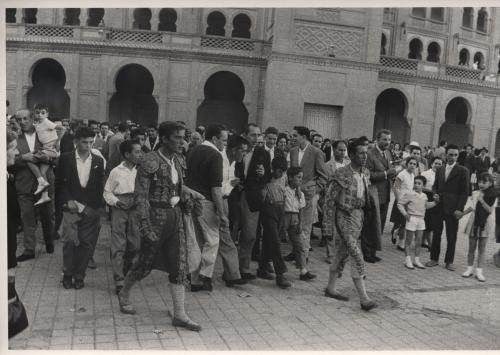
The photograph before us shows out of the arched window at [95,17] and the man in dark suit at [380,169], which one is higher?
the arched window at [95,17]

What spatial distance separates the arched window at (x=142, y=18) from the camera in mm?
24500

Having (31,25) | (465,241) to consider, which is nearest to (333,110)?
(465,241)

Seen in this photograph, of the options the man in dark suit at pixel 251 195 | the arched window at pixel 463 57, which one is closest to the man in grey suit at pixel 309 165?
the man in dark suit at pixel 251 195

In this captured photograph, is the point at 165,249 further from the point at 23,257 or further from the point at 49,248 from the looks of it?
the point at 49,248

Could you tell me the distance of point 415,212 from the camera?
304 inches

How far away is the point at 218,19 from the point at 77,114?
9.10 m

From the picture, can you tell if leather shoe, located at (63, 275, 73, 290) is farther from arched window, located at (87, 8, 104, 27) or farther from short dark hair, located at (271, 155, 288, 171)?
arched window, located at (87, 8, 104, 27)

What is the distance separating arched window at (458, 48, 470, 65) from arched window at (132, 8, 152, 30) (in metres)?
18.8

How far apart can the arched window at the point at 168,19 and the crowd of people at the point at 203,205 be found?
19.0 meters

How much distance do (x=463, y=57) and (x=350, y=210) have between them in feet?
95.8

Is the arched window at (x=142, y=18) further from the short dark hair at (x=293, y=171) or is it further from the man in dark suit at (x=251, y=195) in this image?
the man in dark suit at (x=251, y=195)

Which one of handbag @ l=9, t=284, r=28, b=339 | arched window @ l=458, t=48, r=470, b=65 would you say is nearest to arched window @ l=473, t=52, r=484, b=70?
arched window @ l=458, t=48, r=470, b=65

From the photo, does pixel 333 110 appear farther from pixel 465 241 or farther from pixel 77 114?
pixel 77 114

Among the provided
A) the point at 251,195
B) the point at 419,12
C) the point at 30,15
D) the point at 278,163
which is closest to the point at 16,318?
the point at 251,195
